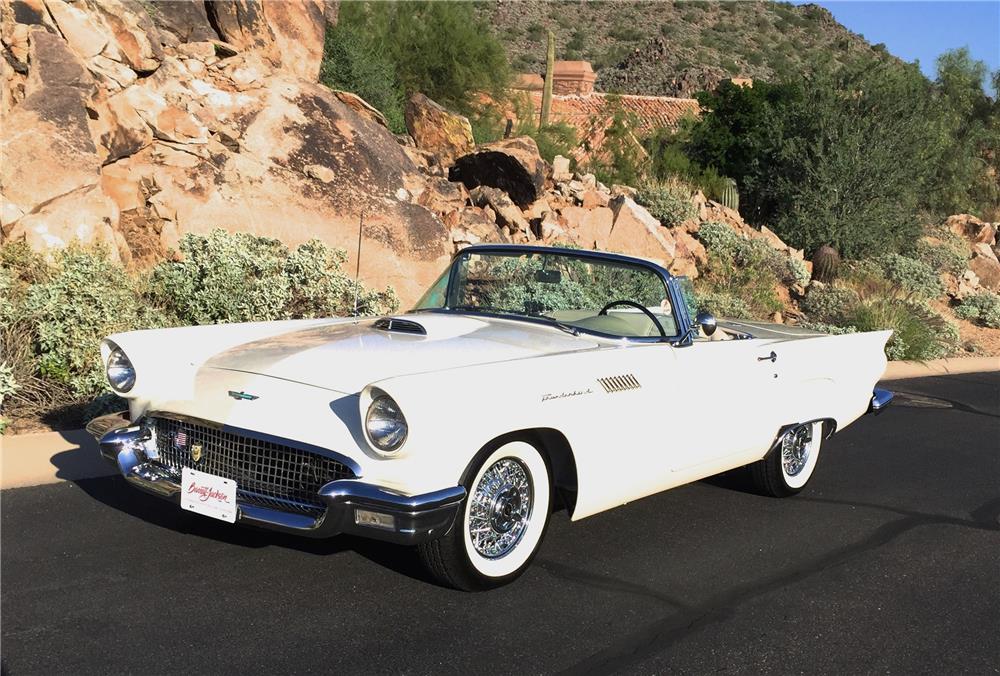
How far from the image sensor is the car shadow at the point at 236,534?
4.50 m

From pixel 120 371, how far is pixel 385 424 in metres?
1.66

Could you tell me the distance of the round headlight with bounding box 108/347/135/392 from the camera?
4668 mm

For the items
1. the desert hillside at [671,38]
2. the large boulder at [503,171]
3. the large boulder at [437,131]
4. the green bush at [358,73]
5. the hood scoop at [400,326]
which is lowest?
the hood scoop at [400,326]

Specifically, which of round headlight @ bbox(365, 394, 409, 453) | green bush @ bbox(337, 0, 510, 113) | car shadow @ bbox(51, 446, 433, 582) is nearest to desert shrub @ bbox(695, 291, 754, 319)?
green bush @ bbox(337, 0, 510, 113)

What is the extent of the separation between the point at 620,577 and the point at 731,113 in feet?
70.7

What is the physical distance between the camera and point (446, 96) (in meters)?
21.7

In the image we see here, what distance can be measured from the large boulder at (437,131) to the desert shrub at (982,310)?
10.1 metres

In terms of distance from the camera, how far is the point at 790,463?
6113 millimetres

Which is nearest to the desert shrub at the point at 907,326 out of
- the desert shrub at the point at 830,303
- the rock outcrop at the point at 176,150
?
the desert shrub at the point at 830,303

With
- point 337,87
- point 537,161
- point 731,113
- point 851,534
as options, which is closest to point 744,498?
point 851,534

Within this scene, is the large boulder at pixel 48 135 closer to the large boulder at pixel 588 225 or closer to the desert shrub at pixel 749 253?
the large boulder at pixel 588 225

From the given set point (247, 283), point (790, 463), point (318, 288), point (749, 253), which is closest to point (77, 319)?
point (247, 283)

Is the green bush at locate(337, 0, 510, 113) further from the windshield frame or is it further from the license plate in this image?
the license plate

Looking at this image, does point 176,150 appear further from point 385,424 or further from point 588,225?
point 385,424
